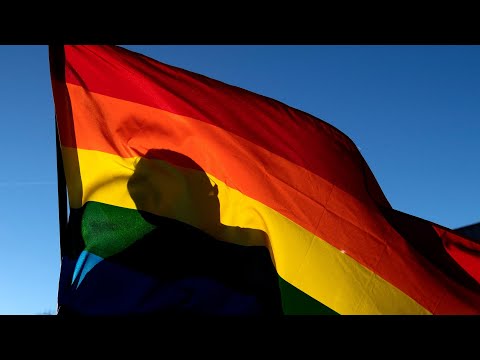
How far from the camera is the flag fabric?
393 centimetres

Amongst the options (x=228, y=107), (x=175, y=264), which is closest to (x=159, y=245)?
(x=175, y=264)

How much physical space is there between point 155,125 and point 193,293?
1.43m

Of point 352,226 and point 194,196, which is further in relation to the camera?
point 352,226

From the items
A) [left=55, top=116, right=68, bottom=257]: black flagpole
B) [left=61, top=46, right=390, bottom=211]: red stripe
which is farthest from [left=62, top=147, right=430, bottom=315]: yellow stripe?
[left=61, top=46, right=390, bottom=211]: red stripe

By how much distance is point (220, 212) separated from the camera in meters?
4.46

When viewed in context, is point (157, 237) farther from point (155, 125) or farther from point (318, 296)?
point (318, 296)

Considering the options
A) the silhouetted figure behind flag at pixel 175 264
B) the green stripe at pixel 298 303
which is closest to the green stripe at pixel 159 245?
the silhouetted figure behind flag at pixel 175 264

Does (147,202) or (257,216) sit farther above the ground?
(257,216)

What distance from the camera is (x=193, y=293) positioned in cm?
387

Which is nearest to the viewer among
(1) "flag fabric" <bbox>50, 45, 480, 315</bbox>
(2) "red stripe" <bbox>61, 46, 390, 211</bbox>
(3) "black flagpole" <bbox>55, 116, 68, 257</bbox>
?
(3) "black flagpole" <bbox>55, 116, 68, 257</bbox>

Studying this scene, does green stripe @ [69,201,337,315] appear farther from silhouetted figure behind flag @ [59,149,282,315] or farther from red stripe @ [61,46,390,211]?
red stripe @ [61,46,390,211]

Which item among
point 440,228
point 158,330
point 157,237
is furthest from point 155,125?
point 158,330

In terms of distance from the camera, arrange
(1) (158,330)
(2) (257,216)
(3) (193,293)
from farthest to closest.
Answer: (2) (257,216)
(3) (193,293)
(1) (158,330)

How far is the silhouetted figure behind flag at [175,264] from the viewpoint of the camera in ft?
12.4
